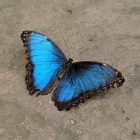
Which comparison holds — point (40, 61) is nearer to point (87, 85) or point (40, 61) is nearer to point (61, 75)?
point (61, 75)

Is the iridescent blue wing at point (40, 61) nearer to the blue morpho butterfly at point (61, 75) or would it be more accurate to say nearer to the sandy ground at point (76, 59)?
the blue morpho butterfly at point (61, 75)

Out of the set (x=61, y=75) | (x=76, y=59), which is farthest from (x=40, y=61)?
(x=76, y=59)

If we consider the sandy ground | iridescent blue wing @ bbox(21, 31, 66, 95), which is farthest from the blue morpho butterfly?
the sandy ground

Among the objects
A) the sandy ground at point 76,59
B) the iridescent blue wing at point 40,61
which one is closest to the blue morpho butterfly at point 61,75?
the iridescent blue wing at point 40,61

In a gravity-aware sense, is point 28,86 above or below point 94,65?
below

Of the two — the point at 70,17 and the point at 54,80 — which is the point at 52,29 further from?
the point at 54,80

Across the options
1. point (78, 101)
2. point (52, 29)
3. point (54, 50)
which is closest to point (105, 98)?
point (78, 101)

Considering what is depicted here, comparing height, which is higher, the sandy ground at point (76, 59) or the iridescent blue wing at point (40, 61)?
the iridescent blue wing at point (40, 61)
